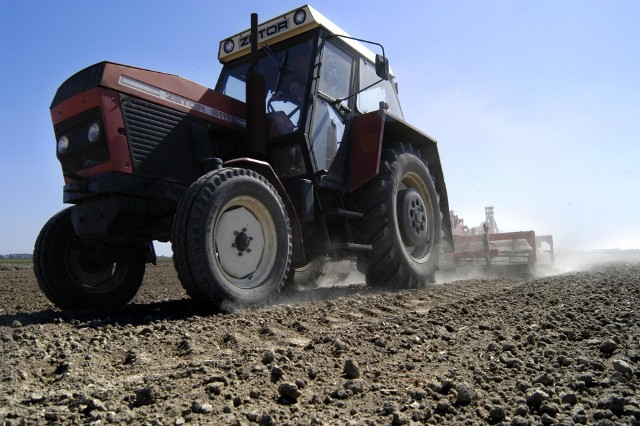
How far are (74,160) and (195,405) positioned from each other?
2760 mm

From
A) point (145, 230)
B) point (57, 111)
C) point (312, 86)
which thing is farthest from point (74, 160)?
point (312, 86)

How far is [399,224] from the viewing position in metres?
5.08

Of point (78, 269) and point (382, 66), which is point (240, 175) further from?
point (382, 66)

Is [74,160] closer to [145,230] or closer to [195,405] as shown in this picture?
[145,230]

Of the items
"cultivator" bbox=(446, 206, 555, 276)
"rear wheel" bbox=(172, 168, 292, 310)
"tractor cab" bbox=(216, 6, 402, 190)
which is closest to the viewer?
"rear wheel" bbox=(172, 168, 292, 310)

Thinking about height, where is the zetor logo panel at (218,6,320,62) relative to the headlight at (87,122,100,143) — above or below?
above

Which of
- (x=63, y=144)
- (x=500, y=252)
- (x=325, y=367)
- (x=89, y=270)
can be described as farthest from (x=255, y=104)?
(x=500, y=252)

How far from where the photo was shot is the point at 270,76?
4.54 m

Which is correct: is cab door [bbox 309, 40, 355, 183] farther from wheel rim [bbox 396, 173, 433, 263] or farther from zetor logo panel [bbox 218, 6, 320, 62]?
wheel rim [bbox 396, 173, 433, 263]

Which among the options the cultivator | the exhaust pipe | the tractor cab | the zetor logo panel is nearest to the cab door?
the tractor cab

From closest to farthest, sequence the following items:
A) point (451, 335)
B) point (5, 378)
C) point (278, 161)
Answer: point (5, 378), point (451, 335), point (278, 161)

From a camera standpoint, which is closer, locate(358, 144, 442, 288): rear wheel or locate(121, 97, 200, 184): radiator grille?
locate(121, 97, 200, 184): radiator grille

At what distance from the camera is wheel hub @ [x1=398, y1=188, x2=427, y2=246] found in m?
5.07

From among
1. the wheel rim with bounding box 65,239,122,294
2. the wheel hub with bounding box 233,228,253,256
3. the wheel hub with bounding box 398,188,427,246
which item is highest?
the wheel hub with bounding box 398,188,427,246
